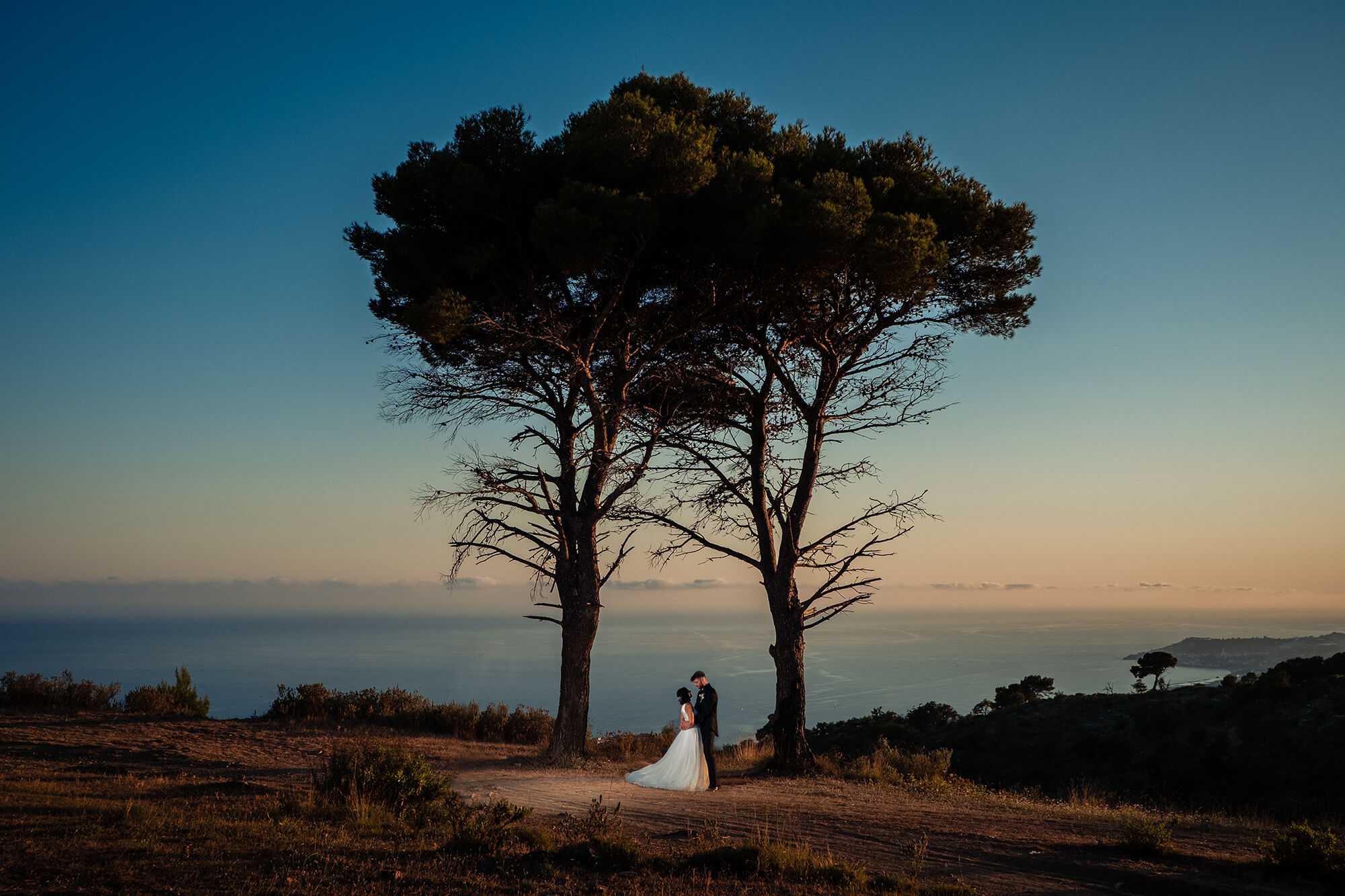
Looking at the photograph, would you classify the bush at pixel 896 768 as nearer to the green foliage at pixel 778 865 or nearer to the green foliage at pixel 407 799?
the green foliage at pixel 407 799

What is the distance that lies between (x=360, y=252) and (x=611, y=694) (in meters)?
50.5

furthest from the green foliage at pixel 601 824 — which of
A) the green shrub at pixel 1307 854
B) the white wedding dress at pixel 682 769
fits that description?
the green shrub at pixel 1307 854

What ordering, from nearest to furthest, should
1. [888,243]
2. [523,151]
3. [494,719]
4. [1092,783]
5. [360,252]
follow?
[888,243], [523,151], [360,252], [494,719], [1092,783]

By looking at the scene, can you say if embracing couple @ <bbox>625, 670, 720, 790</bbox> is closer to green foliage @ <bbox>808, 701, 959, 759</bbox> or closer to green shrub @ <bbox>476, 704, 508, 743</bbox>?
green shrub @ <bbox>476, 704, 508, 743</bbox>

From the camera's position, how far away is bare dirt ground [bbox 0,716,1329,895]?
21.2ft

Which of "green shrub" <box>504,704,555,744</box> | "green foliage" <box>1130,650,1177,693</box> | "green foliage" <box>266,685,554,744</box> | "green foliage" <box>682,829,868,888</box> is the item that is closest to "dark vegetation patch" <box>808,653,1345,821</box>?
"green foliage" <box>1130,650,1177,693</box>

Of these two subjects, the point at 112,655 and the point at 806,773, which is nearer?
the point at 806,773

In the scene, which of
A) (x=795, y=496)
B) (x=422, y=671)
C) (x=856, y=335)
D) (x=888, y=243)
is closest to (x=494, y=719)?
(x=795, y=496)

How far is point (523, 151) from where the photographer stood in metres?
13.3

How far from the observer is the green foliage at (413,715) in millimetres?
16344

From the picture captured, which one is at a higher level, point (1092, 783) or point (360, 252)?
point (360, 252)

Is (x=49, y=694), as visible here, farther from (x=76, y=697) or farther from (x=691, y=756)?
(x=691, y=756)

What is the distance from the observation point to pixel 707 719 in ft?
37.8

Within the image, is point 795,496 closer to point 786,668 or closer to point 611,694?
point 786,668
